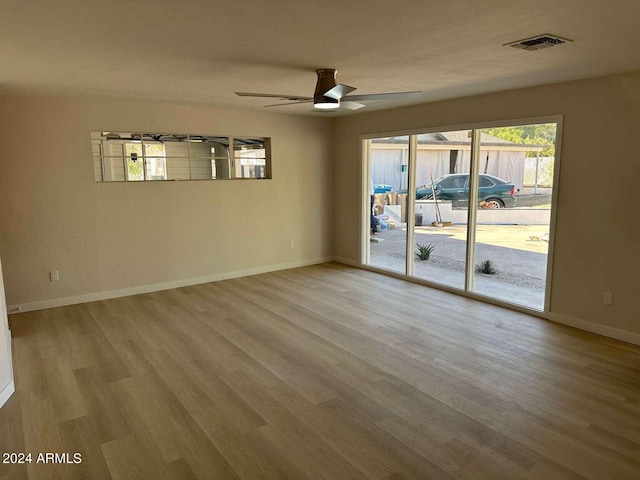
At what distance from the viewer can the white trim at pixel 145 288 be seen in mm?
5090

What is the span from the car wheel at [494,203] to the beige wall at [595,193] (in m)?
0.75

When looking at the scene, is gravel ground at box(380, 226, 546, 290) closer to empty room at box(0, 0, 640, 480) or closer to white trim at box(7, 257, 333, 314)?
empty room at box(0, 0, 640, 480)

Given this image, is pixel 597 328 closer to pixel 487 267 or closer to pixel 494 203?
pixel 487 267

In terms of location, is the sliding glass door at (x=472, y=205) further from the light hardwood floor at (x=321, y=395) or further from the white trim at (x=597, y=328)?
the light hardwood floor at (x=321, y=395)

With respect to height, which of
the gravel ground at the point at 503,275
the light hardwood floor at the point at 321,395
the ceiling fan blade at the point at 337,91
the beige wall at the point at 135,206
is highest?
the ceiling fan blade at the point at 337,91

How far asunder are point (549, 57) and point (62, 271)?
→ 5533mm

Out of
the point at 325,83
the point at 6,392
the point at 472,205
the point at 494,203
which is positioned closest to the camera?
the point at 6,392

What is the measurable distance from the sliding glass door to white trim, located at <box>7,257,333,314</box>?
168 cm

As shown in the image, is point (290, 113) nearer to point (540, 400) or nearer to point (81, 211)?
point (81, 211)

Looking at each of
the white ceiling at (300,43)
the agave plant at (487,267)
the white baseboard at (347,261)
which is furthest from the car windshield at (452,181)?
the white baseboard at (347,261)

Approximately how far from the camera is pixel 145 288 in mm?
5801

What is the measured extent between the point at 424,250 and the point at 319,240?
6.38 ft

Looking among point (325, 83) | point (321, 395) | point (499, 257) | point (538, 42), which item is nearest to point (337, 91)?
point (325, 83)

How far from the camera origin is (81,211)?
5.23 m
